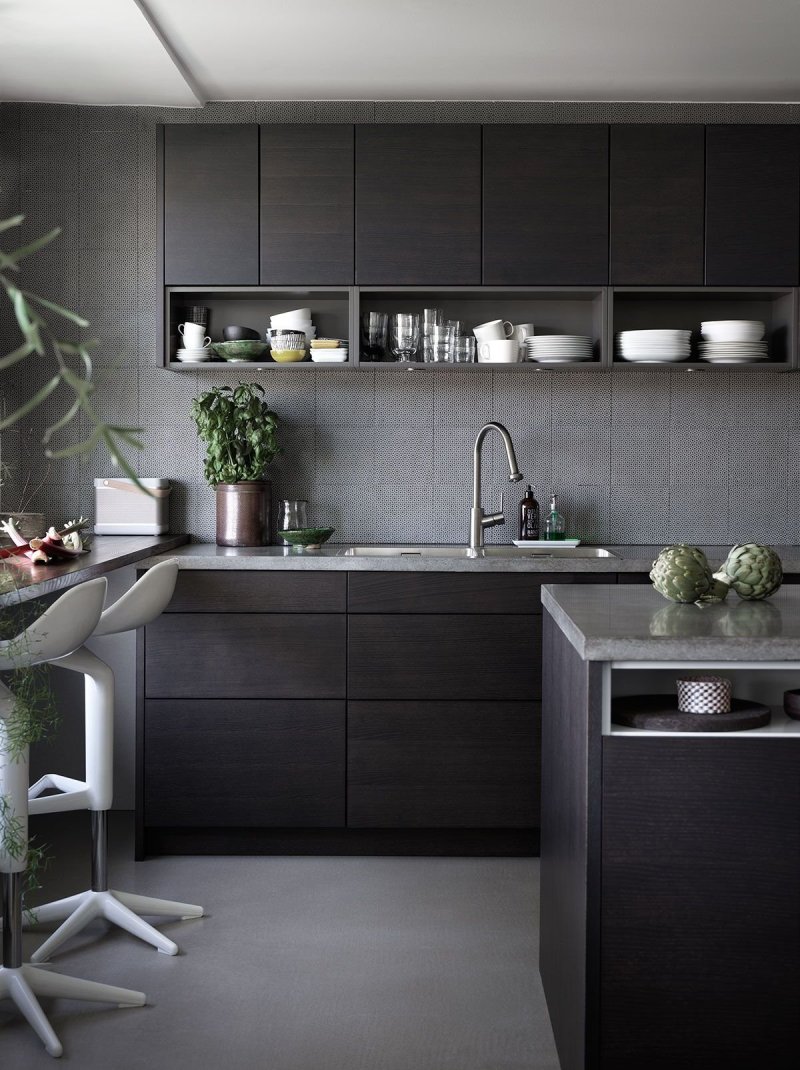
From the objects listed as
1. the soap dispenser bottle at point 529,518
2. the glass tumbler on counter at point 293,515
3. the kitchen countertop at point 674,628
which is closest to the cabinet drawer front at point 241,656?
the glass tumbler on counter at point 293,515

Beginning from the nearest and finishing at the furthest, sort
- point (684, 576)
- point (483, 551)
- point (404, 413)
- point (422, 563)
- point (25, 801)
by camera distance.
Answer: point (684, 576)
point (25, 801)
point (422, 563)
point (483, 551)
point (404, 413)

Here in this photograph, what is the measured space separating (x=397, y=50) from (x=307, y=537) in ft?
5.49

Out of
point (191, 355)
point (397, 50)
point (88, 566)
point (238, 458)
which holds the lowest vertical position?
point (88, 566)

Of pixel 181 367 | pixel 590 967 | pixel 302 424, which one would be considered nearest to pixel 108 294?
pixel 181 367

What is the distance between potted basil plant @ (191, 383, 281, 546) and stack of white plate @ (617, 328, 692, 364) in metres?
1.31

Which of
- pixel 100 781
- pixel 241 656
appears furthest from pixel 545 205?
pixel 100 781

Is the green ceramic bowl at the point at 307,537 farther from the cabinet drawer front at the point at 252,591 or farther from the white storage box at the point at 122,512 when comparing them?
the white storage box at the point at 122,512

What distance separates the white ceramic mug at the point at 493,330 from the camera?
3.86 m

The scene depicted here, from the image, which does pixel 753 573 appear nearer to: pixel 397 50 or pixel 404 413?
pixel 404 413

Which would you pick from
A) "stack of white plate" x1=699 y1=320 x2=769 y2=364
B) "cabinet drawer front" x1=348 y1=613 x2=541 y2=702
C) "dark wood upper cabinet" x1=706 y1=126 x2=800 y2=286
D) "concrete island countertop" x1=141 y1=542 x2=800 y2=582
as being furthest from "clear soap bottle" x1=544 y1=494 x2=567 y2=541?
"dark wood upper cabinet" x1=706 y1=126 x2=800 y2=286

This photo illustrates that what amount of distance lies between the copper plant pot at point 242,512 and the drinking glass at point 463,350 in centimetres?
85

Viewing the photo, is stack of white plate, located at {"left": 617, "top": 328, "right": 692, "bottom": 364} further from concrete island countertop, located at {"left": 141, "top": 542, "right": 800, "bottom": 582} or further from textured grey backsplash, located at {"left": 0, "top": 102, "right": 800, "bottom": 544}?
concrete island countertop, located at {"left": 141, "top": 542, "right": 800, "bottom": 582}

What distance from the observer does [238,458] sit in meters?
3.85

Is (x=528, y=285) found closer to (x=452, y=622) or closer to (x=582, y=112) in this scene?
(x=582, y=112)
